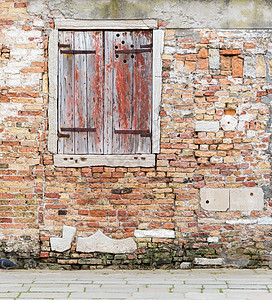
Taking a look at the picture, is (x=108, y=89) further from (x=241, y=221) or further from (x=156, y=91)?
(x=241, y=221)

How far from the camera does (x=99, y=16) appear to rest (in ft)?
17.1

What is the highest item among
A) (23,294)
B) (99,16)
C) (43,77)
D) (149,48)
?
(99,16)

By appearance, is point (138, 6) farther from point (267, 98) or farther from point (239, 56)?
point (267, 98)

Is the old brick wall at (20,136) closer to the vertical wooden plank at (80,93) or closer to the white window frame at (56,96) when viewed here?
the white window frame at (56,96)

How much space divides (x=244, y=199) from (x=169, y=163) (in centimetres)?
103

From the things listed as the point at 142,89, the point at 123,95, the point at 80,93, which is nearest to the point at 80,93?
the point at 80,93

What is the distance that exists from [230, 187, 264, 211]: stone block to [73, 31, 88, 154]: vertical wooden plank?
1920 millimetres

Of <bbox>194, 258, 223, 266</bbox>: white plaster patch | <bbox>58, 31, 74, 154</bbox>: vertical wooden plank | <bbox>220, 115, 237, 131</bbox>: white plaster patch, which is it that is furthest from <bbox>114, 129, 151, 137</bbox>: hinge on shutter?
<bbox>194, 258, 223, 266</bbox>: white plaster patch

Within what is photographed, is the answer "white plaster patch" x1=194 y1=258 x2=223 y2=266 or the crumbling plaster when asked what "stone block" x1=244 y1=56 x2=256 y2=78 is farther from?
"white plaster patch" x1=194 y1=258 x2=223 y2=266

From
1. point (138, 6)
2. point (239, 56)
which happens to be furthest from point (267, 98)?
point (138, 6)

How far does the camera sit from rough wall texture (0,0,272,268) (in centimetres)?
527

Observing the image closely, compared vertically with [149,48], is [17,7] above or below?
above

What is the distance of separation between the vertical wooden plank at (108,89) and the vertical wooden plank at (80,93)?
251 millimetres

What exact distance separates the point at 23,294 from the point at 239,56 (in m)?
3.69
